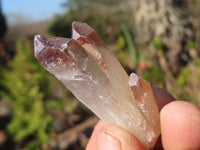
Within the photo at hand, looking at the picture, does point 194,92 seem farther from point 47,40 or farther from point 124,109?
point 47,40

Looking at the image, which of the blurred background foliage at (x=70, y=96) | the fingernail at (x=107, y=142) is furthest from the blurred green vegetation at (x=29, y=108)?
the fingernail at (x=107, y=142)

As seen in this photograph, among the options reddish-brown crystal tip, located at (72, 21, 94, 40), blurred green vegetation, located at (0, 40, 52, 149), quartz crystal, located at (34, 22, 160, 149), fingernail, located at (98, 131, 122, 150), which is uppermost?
reddish-brown crystal tip, located at (72, 21, 94, 40)

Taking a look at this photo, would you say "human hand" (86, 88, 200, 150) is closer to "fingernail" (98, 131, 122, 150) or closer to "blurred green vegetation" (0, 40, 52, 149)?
"fingernail" (98, 131, 122, 150)

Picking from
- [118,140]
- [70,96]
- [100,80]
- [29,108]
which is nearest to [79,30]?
[100,80]

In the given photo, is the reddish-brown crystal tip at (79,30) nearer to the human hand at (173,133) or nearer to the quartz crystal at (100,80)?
the quartz crystal at (100,80)

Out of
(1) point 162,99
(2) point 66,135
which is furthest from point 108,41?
(1) point 162,99

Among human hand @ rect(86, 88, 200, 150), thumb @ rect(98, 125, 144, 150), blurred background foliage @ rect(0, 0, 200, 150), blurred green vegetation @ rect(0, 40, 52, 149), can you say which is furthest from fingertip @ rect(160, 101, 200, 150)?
blurred green vegetation @ rect(0, 40, 52, 149)
